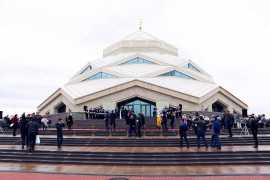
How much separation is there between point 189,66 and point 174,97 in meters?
12.6

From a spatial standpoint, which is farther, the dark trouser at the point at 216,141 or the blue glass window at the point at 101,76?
the blue glass window at the point at 101,76

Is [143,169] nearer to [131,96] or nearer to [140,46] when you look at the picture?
[131,96]

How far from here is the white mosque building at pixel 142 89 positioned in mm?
37031

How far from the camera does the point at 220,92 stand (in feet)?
131

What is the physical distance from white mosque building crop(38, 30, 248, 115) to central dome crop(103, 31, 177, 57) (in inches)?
76.2

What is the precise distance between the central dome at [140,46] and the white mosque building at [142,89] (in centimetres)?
194

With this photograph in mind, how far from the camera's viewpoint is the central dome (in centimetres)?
5306

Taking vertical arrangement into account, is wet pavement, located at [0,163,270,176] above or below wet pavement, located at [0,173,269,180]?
above

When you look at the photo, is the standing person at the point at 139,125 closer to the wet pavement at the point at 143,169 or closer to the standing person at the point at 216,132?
the standing person at the point at 216,132

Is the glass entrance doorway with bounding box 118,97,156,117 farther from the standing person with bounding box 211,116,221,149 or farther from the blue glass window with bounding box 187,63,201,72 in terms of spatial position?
the standing person with bounding box 211,116,221,149

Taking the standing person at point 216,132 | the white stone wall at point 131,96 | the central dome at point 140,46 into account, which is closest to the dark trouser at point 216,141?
the standing person at point 216,132

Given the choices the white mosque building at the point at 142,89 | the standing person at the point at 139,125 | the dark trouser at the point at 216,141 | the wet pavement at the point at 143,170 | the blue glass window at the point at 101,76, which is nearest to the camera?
A: the wet pavement at the point at 143,170

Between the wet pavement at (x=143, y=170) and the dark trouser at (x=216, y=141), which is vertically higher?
the dark trouser at (x=216, y=141)

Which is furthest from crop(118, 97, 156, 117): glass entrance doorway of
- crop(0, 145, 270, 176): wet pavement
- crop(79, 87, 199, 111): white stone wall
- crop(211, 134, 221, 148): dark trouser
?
crop(0, 145, 270, 176): wet pavement
